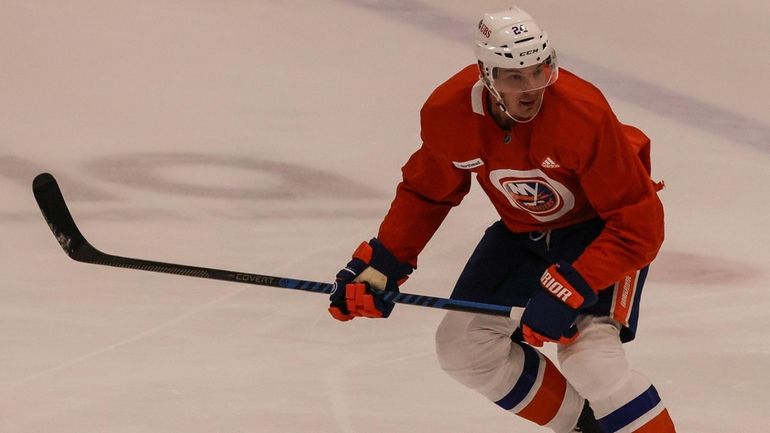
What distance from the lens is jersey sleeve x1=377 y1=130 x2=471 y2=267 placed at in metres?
3.40

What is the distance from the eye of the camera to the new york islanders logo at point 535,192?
317cm

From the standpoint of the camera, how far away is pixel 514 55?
3055 millimetres

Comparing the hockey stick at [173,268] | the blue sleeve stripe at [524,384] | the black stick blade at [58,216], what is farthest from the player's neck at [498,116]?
the black stick blade at [58,216]

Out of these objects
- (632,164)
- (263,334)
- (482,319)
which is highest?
(632,164)

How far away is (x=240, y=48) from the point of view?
653 cm

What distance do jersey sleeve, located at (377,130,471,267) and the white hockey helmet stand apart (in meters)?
0.34

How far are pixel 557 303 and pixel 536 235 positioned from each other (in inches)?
13.7

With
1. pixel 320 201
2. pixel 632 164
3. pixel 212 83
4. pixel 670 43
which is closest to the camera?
pixel 632 164

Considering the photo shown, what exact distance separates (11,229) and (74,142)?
770 millimetres

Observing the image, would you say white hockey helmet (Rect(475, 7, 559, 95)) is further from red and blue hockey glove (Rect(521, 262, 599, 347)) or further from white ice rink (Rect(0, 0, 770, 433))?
white ice rink (Rect(0, 0, 770, 433))

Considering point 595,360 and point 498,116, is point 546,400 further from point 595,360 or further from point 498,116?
point 498,116

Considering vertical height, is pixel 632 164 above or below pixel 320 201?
above

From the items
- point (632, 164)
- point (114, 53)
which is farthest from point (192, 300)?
point (114, 53)

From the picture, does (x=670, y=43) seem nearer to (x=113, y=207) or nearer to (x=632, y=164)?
(x=113, y=207)
